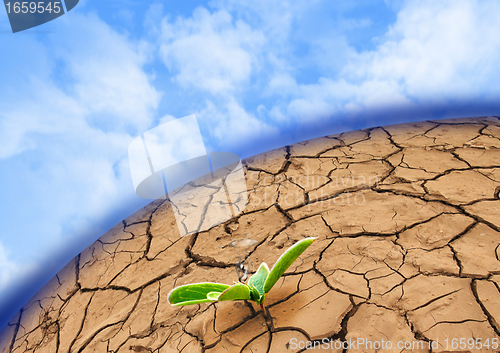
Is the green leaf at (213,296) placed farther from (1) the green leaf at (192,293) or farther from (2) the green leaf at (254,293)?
(2) the green leaf at (254,293)

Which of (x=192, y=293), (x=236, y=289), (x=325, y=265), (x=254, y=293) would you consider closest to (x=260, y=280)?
(x=254, y=293)

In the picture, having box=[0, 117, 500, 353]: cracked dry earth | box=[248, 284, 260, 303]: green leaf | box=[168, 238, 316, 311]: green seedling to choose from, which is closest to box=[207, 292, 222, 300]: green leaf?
box=[168, 238, 316, 311]: green seedling

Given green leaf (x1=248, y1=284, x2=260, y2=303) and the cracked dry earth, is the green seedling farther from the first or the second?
the cracked dry earth

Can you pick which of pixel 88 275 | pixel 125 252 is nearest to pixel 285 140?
pixel 125 252

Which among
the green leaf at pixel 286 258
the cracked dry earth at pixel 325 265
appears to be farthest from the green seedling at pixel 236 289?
the cracked dry earth at pixel 325 265

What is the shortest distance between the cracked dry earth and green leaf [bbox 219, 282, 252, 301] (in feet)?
0.79

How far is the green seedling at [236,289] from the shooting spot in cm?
110

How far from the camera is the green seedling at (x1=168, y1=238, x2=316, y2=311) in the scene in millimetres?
1097

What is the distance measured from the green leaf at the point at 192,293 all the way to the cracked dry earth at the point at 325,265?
0.30 meters

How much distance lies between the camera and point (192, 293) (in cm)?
113

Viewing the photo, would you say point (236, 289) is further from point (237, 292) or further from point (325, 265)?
point (325, 265)

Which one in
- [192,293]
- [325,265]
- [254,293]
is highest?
[192,293]

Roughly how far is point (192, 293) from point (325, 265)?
771 mm

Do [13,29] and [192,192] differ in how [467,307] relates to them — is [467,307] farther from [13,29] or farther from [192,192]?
[13,29]
